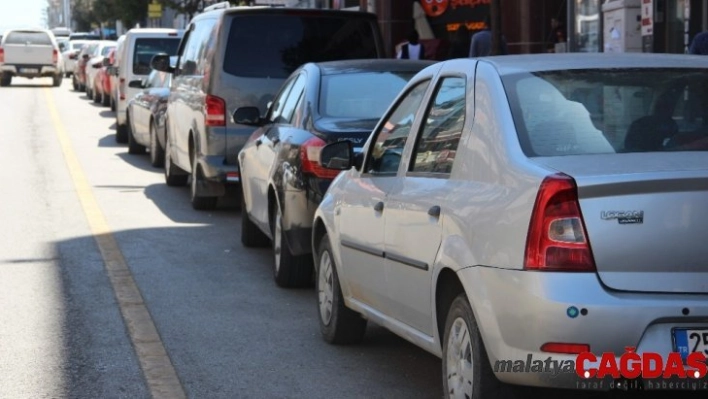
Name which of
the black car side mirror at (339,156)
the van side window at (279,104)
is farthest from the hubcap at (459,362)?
the van side window at (279,104)

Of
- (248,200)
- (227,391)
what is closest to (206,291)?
(248,200)

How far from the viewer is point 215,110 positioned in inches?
530

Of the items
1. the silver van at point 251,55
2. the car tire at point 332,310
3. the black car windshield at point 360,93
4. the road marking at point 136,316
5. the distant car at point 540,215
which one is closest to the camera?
the distant car at point 540,215

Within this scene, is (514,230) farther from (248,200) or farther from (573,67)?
(248,200)

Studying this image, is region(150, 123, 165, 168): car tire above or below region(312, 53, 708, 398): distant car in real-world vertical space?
below

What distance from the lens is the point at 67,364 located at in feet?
24.6

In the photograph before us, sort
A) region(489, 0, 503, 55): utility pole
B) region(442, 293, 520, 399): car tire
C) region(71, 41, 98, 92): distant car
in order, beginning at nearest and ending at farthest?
region(442, 293, 520, 399): car tire
region(489, 0, 503, 55): utility pole
region(71, 41, 98, 92): distant car

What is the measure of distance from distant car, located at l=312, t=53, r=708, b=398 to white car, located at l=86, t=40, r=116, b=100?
30.6m

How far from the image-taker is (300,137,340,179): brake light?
31.4 feet

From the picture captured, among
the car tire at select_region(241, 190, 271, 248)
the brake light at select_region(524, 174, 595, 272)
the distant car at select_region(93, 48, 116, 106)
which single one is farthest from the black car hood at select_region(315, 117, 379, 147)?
the distant car at select_region(93, 48, 116, 106)

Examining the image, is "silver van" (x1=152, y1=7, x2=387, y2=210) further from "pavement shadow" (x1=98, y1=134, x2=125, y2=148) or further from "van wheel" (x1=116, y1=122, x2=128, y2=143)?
"van wheel" (x1=116, y1=122, x2=128, y2=143)

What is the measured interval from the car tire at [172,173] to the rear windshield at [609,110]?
1103 cm

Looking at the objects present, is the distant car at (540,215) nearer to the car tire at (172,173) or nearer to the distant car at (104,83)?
the car tire at (172,173)

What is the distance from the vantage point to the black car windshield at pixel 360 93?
400 inches
